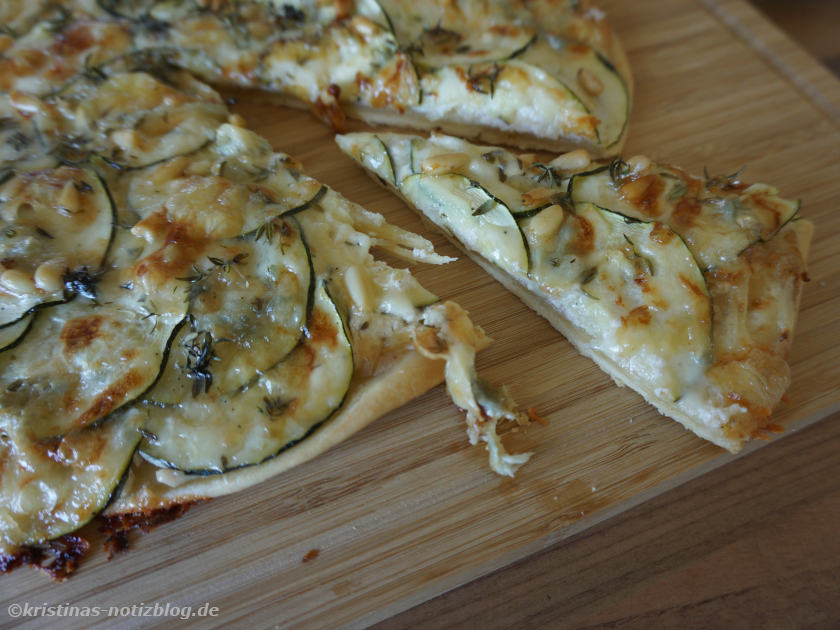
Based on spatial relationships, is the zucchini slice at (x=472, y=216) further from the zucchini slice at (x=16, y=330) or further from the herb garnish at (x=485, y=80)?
the zucchini slice at (x=16, y=330)

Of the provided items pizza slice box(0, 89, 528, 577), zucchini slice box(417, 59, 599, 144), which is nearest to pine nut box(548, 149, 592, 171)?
zucchini slice box(417, 59, 599, 144)

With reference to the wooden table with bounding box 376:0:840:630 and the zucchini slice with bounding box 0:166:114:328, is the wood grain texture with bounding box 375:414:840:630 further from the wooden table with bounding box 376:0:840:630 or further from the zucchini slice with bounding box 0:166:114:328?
the zucchini slice with bounding box 0:166:114:328

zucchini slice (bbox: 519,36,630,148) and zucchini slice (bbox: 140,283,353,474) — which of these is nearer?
zucchini slice (bbox: 140,283,353,474)

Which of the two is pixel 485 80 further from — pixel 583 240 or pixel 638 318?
pixel 638 318

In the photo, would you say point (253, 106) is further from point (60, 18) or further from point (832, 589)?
point (832, 589)

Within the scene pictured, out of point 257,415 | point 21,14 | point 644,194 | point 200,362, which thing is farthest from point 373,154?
point 21,14
